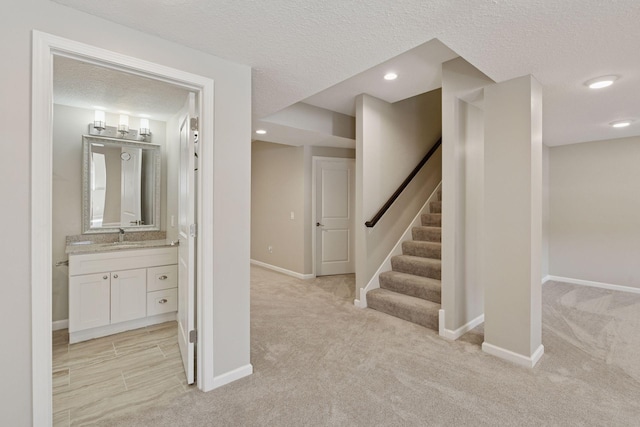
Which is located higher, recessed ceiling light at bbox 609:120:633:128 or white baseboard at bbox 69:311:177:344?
recessed ceiling light at bbox 609:120:633:128

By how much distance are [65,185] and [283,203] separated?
10.2 feet

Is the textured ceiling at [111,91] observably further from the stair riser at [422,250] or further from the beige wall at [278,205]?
the stair riser at [422,250]

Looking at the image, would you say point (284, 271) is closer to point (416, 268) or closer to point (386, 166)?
point (416, 268)

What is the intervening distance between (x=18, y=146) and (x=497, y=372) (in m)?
3.12

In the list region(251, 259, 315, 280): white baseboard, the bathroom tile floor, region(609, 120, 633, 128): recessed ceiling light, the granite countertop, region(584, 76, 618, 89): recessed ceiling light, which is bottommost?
the bathroom tile floor

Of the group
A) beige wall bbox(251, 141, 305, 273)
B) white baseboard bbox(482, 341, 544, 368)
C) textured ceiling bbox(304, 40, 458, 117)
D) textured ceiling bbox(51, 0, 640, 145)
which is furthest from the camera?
beige wall bbox(251, 141, 305, 273)

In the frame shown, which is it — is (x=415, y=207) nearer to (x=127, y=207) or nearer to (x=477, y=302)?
(x=477, y=302)

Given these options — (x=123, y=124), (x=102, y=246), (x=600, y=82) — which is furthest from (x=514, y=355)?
(x=123, y=124)

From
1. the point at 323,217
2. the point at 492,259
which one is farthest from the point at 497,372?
the point at 323,217

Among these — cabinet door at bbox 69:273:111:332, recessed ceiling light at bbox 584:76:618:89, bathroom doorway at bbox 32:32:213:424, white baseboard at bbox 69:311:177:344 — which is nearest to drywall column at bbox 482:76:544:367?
recessed ceiling light at bbox 584:76:618:89

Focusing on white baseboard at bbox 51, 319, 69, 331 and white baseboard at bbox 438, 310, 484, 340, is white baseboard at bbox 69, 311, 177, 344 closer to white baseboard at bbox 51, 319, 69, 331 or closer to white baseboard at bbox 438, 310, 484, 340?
white baseboard at bbox 51, 319, 69, 331

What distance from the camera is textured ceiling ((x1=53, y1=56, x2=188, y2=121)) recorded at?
2352mm

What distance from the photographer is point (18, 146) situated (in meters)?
1.38

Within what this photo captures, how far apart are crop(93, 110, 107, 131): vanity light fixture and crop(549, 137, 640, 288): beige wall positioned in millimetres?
6391
